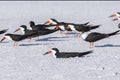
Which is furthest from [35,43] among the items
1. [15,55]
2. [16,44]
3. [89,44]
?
[15,55]

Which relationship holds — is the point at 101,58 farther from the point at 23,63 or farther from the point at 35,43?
the point at 35,43

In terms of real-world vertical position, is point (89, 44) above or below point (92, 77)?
below

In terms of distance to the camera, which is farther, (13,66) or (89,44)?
(89,44)

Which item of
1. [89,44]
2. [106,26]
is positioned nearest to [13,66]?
[89,44]

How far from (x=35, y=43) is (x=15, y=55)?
2552 mm

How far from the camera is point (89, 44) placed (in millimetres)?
13148

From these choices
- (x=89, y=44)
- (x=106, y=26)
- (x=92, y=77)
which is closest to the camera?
(x=92, y=77)

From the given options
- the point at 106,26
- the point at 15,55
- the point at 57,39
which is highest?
the point at 15,55

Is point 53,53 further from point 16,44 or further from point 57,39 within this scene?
point 57,39

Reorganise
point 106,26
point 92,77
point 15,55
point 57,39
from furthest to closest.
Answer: point 106,26
point 57,39
point 15,55
point 92,77

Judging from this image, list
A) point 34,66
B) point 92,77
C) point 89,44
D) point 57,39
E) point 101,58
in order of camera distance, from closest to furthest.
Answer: point 92,77, point 34,66, point 101,58, point 89,44, point 57,39

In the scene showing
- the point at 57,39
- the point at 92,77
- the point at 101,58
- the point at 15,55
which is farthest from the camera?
the point at 57,39

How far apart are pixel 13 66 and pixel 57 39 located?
5455 millimetres

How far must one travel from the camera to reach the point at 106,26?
64.8 feet
